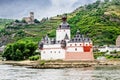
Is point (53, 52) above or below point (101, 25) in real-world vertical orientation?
below

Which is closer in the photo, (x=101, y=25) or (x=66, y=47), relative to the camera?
(x=66, y=47)

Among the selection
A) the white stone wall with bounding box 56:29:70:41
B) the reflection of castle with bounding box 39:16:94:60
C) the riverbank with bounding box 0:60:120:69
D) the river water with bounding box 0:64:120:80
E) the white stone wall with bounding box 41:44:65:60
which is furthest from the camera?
the white stone wall with bounding box 56:29:70:41

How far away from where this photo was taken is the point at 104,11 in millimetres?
172000

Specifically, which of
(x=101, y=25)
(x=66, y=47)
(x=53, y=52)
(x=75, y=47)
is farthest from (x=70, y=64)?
(x=101, y=25)

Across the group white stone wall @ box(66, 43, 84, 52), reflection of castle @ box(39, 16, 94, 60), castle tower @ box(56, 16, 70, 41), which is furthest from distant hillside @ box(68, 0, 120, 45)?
white stone wall @ box(66, 43, 84, 52)

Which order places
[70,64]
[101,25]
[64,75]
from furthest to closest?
1. [101,25]
2. [70,64]
3. [64,75]

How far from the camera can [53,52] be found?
10438 cm

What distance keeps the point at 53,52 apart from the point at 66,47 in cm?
407

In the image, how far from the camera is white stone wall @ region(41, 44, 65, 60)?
103 meters

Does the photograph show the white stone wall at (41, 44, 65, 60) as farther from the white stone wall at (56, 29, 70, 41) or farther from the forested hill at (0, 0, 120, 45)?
the forested hill at (0, 0, 120, 45)

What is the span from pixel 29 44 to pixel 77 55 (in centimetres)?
2263

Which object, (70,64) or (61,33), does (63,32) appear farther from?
(70,64)

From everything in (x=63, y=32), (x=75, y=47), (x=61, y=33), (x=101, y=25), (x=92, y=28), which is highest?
(x=101, y=25)

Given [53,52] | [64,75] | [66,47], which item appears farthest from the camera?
[53,52]
